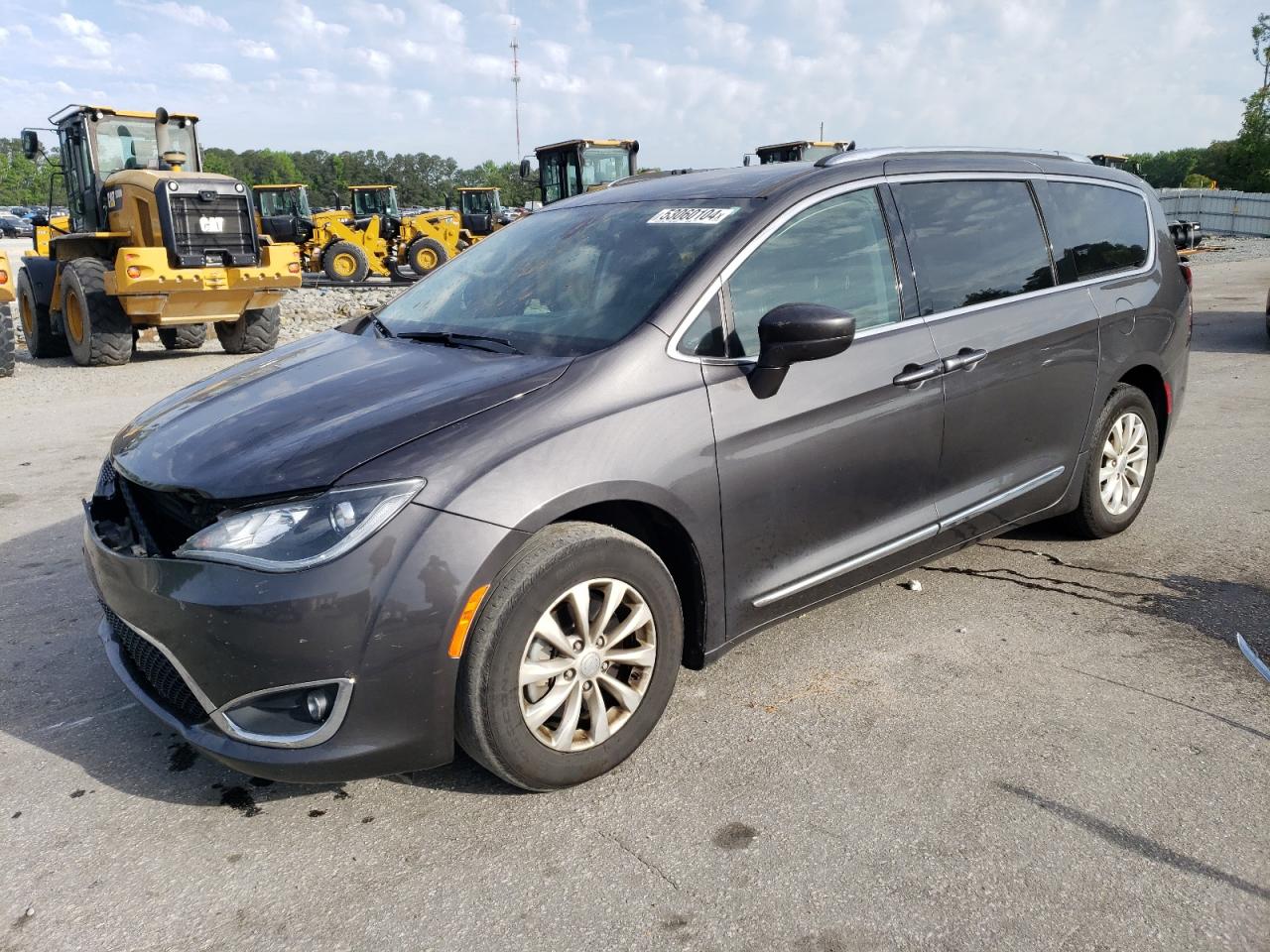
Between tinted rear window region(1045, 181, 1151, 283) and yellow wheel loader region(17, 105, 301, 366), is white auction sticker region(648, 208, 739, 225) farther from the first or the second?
yellow wheel loader region(17, 105, 301, 366)

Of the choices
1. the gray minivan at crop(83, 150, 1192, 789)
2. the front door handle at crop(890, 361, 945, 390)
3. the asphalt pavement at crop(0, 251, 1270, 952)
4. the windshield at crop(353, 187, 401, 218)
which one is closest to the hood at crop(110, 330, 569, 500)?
the gray minivan at crop(83, 150, 1192, 789)

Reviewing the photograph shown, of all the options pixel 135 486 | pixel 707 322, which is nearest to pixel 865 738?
pixel 707 322

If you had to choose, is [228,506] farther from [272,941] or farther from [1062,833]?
[1062,833]

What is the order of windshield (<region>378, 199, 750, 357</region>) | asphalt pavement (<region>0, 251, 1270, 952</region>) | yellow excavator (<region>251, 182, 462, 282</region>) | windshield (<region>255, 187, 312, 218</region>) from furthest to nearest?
windshield (<region>255, 187, 312, 218</region>) → yellow excavator (<region>251, 182, 462, 282</region>) → windshield (<region>378, 199, 750, 357</region>) → asphalt pavement (<region>0, 251, 1270, 952</region>)

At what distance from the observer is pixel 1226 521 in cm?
504

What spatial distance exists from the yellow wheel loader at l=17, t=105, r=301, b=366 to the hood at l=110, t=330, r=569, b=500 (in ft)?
28.2

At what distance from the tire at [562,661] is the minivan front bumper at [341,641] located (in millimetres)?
75

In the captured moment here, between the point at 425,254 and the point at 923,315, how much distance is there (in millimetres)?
23231

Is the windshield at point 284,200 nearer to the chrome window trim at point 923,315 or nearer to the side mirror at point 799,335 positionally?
the chrome window trim at point 923,315

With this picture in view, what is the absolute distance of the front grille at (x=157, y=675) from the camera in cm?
266

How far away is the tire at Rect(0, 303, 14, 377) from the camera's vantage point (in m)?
10.7

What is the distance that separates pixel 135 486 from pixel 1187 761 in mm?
3185

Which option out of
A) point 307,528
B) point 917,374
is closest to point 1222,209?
point 917,374

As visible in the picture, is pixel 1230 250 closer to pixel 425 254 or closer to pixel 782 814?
pixel 425 254
